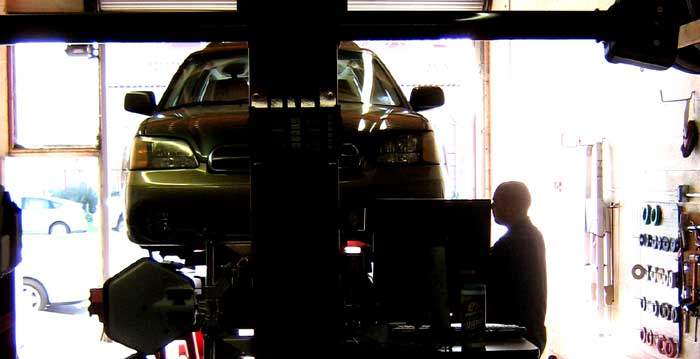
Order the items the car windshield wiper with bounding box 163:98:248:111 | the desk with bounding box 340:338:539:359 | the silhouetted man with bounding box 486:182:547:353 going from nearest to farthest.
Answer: the desk with bounding box 340:338:539:359 → the silhouetted man with bounding box 486:182:547:353 → the car windshield wiper with bounding box 163:98:248:111

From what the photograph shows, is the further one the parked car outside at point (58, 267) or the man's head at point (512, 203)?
the parked car outside at point (58, 267)

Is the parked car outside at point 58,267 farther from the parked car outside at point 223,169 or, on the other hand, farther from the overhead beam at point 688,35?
the overhead beam at point 688,35

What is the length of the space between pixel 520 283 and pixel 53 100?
693 cm

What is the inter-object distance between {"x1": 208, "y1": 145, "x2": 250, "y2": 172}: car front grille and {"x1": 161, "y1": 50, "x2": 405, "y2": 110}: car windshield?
88 centimetres

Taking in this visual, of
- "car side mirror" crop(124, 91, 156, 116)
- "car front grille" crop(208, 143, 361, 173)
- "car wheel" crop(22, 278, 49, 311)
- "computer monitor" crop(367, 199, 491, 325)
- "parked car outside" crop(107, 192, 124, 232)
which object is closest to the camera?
"computer monitor" crop(367, 199, 491, 325)

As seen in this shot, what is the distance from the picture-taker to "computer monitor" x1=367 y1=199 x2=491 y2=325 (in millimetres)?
2184

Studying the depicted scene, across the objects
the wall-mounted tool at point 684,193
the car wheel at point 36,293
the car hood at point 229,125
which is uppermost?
the car hood at point 229,125

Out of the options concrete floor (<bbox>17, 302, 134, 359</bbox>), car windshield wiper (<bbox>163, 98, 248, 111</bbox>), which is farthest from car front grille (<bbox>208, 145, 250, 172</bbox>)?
concrete floor (<bbox>17, 302, 134, 359</bbox>)

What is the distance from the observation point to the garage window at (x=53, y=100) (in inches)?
335

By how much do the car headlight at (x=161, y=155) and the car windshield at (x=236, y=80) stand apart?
2.41ft

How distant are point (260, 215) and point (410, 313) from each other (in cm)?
56

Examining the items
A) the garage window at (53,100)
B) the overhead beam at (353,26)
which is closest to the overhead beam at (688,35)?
the overhead beam at (353,26)

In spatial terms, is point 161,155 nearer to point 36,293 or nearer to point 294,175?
point 294,175

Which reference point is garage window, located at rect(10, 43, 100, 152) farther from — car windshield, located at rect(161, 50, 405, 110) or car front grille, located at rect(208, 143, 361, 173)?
car front grille, located at rect(208, 143, 361, 173)
